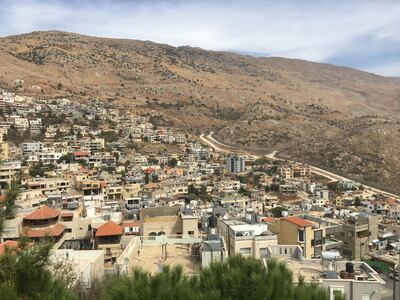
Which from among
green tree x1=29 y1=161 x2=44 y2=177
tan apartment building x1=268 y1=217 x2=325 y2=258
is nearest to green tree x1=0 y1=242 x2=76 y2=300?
tan apartment building x1=268 y1=217 x2=325 y2=258

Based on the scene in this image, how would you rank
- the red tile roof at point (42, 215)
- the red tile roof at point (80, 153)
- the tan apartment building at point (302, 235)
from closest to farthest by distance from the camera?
the red tile roof at point (42, 215), the tan apartment building at point (302, 235), the red tile roof at point (80, 153)

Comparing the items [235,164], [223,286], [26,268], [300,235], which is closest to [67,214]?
[300,235]

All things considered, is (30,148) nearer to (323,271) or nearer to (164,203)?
(164,203)

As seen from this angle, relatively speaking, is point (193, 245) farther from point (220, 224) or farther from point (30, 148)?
point (30, 148)

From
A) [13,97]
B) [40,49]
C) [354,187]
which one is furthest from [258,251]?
[40,49]

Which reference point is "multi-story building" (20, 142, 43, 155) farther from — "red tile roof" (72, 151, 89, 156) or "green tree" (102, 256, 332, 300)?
"green tree" (102, 256, 332, 300)

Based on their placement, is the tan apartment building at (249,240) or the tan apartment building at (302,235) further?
the tan apartment building at (302,235)

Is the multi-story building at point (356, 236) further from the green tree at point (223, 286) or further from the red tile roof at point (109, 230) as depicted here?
the green tree at point (223, 286)

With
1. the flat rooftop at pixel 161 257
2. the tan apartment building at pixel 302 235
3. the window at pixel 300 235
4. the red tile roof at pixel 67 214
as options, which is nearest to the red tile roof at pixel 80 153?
the red tile roof at pixel 67 214
